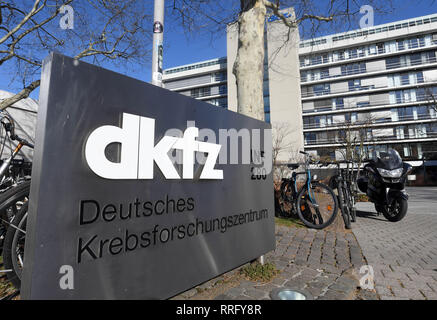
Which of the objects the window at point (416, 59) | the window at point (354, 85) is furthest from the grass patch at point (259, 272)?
the window at point (416, 59)

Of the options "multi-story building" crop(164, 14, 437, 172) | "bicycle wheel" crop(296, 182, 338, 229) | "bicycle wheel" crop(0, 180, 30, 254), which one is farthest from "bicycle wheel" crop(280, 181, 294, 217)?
"multi-story building" crop(164, 14, 437, 172)

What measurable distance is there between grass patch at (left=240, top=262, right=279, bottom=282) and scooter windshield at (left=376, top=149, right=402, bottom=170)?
426 centimetres

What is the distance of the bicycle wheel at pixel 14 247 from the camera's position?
194cm

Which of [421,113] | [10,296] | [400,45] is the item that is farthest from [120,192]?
[400,45]

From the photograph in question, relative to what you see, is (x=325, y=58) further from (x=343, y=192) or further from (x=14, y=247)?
(x=14, y=247)

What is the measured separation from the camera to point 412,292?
84.2 inches

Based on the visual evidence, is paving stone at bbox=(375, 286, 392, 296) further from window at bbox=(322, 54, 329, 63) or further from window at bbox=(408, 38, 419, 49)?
window at bbox=(408, 38, 419, 49)

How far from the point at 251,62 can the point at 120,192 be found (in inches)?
130

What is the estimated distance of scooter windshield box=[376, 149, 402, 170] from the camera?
5.16 metres

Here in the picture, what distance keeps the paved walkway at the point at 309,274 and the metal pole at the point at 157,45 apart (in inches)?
105

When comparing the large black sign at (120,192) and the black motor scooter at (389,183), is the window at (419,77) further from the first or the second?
the large black sign at (120,192)

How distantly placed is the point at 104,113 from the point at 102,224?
69cm
